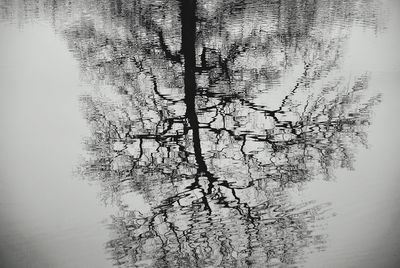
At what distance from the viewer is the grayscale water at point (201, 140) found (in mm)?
4496

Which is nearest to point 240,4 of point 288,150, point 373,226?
point 288,150

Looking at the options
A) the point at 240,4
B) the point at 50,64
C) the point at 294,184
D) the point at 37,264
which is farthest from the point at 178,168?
the point at 240,4

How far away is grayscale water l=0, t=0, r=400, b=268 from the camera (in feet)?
14.8

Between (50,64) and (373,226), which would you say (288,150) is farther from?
(50,64)

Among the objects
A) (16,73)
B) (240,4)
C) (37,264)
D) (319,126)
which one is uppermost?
(240,4)

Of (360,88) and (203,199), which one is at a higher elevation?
(360,88)

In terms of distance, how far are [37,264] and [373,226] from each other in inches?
117

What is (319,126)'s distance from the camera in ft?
21.8

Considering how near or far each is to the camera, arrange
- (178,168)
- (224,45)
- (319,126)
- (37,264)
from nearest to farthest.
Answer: (37,264)
(178,168)
(319,126)
(224,45)

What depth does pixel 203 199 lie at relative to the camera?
202 inches

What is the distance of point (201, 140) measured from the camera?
6.34 metres

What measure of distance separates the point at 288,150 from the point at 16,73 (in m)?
4.94

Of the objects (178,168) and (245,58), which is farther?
(245,58)

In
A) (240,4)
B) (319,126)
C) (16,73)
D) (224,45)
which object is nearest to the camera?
(319,126)
